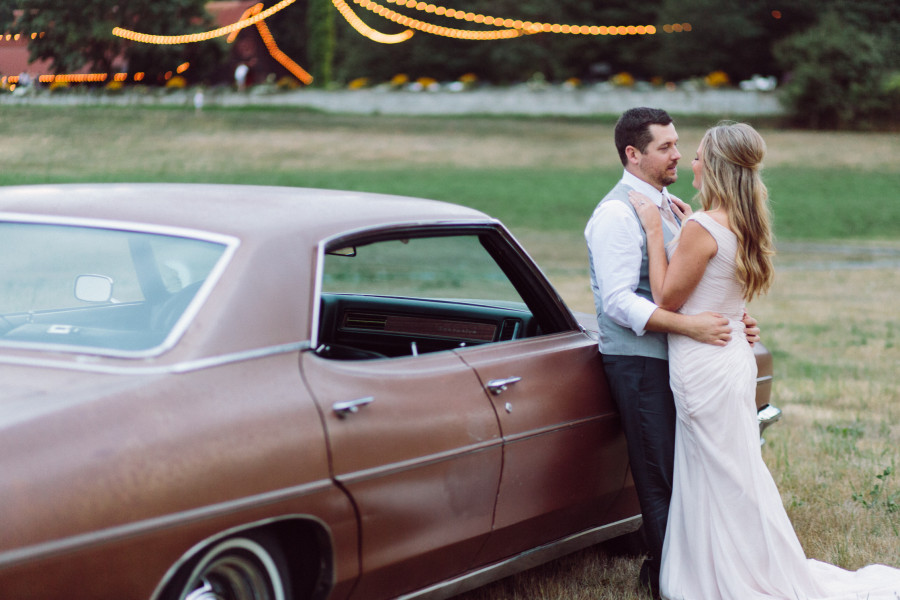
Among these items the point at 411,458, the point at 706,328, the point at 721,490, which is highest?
the point at 706,328

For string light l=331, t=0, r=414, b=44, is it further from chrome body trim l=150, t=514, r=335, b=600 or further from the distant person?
chrome body trim l=150, t=514, r=335, b=600

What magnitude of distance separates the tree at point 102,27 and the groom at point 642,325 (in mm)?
7466

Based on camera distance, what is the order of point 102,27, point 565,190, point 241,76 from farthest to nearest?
point 241,76 → point 565,190 → point 102,27

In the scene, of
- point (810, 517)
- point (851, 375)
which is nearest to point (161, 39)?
point (851, 375)

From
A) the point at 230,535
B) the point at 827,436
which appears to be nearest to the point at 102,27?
the point at 827,436

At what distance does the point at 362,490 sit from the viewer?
2887mm

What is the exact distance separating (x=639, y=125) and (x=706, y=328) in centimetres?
78

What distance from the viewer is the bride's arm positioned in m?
3.79

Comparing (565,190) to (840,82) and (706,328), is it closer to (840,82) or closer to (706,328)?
(840,82)

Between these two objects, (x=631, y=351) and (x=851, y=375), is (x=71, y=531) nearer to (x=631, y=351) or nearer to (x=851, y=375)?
(x=631, y=351)

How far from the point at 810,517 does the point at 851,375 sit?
12.7 feet

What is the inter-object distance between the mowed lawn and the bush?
6.28 ft

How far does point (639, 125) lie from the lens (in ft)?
13.1

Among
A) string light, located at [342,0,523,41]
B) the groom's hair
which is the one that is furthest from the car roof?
string light, located at [342,0,523,41]
